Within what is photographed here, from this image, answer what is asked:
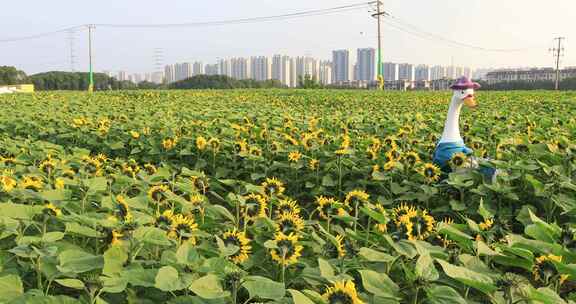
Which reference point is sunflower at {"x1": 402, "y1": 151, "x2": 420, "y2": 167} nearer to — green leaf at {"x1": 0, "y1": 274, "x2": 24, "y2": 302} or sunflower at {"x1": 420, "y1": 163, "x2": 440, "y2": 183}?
sunflower at {"x1": 420, "y1": 163, "x2": 440, "y2": 183}

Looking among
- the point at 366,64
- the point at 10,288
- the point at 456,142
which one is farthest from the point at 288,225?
the point at 366,64

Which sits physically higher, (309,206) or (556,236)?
(556,236)

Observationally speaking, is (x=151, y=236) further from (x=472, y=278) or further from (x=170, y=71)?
(x=170, y=71)

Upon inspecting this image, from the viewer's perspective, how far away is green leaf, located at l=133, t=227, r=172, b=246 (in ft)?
4.91

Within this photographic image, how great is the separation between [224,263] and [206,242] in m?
0.35

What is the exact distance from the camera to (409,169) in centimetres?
355

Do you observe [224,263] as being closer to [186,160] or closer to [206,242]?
[206,242]

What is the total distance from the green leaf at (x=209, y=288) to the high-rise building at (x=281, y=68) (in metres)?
99.4

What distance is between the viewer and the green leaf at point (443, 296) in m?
1.19

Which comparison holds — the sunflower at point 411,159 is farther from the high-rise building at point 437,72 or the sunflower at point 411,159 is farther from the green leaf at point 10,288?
the high-rise building at point 437,72

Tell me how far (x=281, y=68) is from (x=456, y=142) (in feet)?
324

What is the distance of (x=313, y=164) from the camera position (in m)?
3.81

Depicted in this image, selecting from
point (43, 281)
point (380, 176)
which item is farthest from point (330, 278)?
point (380, 176)

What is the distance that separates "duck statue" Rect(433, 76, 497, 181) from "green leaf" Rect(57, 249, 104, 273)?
2.36 m
